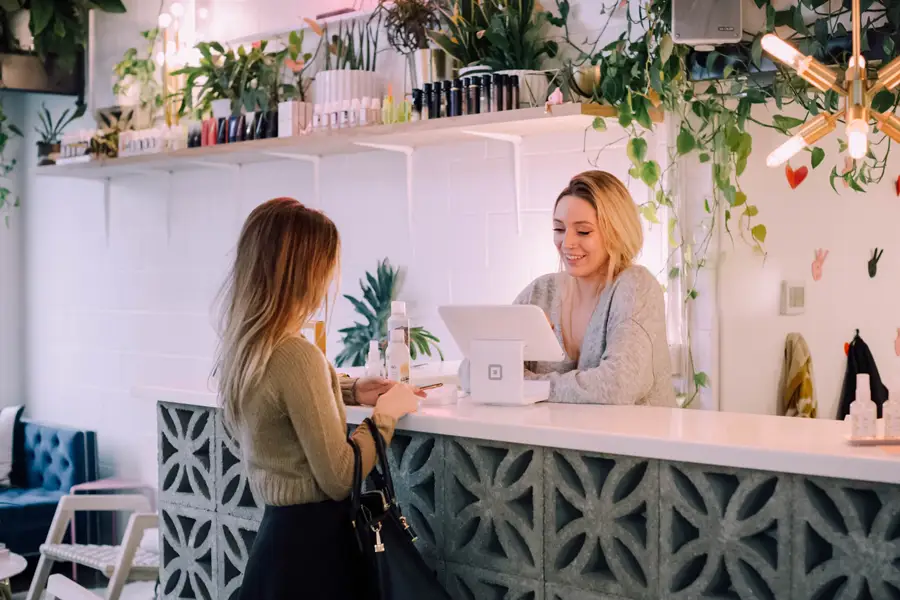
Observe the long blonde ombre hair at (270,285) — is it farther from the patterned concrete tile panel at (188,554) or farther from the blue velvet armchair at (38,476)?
the blue velvet armchair at (38,476)

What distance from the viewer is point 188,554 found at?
10.4 feet

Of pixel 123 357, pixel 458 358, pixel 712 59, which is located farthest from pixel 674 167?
pixel 123 357

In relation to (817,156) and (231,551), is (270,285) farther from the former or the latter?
(817,156)

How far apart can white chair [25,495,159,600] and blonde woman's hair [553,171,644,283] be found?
228cm

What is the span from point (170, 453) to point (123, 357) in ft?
9.77

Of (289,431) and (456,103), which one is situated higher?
(456,103)

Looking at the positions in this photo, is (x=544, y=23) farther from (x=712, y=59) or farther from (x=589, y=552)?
(x=589, y=552)

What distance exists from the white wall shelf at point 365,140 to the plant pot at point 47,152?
84mm

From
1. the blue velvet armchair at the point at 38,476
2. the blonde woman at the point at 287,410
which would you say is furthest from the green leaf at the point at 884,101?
the blue velvet armchair at the point at 38,476

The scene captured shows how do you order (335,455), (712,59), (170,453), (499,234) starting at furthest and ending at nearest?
→ (499,234), (712,59), (170,453), (335,455)

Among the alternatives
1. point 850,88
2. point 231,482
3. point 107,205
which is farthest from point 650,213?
point 107,205

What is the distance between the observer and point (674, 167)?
12.8ft

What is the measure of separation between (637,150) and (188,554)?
1.93 meters

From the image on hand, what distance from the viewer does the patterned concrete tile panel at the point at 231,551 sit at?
298 cm
